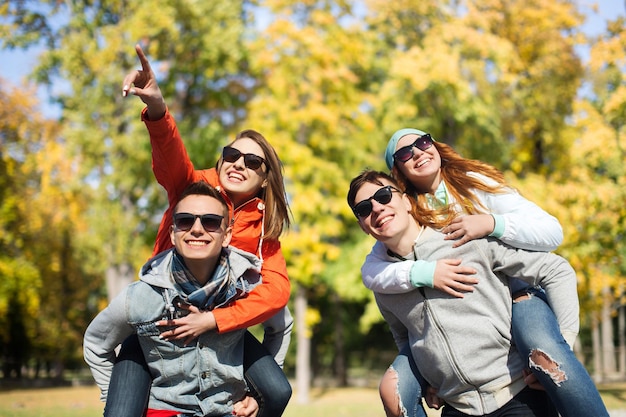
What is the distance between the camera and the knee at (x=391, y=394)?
128 inches

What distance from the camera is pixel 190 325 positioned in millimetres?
2980

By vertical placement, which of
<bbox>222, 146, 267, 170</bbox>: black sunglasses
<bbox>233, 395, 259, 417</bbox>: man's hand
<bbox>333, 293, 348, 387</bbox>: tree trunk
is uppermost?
<bbox>222, 146, 267, 170</bbox>: black sunglasses

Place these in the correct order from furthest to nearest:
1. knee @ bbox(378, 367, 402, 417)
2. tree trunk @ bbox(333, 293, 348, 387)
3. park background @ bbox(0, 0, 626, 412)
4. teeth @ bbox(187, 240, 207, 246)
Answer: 1. tree trunk @ bbox(333, 293, 348, 387)
2. park background @ bbox(0, 0, 626, 412)
3. knee @ bbox(378, 367, 402, 417)
4. teeth @ bbox(187, 240, 207, 246)

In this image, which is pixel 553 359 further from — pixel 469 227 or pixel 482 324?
pixel 469 227

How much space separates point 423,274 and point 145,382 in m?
→ 1.53

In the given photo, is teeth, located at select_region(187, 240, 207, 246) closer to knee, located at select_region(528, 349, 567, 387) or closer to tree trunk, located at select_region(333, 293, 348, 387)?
knee, located at select_region(528, 349, 567, 387)

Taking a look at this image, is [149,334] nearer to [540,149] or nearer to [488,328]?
[488,328]

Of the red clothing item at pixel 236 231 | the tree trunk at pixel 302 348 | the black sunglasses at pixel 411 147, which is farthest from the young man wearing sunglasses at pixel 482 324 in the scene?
the tree trunk at pixel 302 348

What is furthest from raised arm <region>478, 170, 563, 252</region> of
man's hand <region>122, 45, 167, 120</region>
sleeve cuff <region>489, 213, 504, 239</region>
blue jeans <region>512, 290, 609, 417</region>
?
man's hand <region>122, 45, 167, 120</region>

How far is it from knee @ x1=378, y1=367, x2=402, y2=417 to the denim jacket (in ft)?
2.60

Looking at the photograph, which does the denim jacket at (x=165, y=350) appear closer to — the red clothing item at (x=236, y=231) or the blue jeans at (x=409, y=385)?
the red clothing item at (x=236, y=231)

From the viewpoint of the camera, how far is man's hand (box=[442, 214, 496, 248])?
10.4 ft

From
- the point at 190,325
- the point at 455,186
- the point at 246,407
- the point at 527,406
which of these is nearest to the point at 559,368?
the point at 527,406

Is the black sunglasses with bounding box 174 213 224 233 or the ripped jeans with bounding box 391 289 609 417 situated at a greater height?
the black sunglasses with bounding box 174 213 224 233
